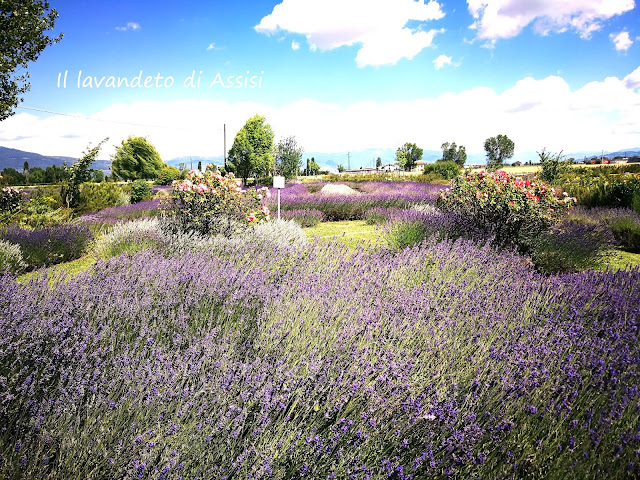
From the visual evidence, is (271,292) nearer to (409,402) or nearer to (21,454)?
(409,402)

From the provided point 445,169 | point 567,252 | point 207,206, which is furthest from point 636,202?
point 445,169

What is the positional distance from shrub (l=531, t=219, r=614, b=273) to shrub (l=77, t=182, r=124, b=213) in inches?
516

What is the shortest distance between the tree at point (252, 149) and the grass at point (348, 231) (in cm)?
2357

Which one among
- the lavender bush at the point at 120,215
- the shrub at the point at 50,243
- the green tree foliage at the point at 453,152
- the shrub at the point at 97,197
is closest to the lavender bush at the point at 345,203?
the lavender bush at the point at 120,215

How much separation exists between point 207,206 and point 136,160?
4716 cm

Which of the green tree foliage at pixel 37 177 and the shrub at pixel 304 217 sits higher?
the green tree foliage at pixel 37 177

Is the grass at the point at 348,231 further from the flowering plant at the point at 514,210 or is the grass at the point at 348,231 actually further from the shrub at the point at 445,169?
the shrub at the point at 445,169

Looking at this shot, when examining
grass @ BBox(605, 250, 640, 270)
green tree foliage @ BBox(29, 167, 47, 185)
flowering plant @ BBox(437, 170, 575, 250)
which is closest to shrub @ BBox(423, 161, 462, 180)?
grass @ BBox(605, 250, 640, 270)

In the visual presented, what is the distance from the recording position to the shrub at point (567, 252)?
5809 millimetres

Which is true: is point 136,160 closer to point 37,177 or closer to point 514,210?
point 37,177

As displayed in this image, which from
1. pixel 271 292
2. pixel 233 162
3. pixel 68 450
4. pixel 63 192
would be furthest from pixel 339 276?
pixel 233 162

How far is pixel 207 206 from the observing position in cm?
636

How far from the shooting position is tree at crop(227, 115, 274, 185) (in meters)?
33.7

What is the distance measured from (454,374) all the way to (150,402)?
5.09 feet
